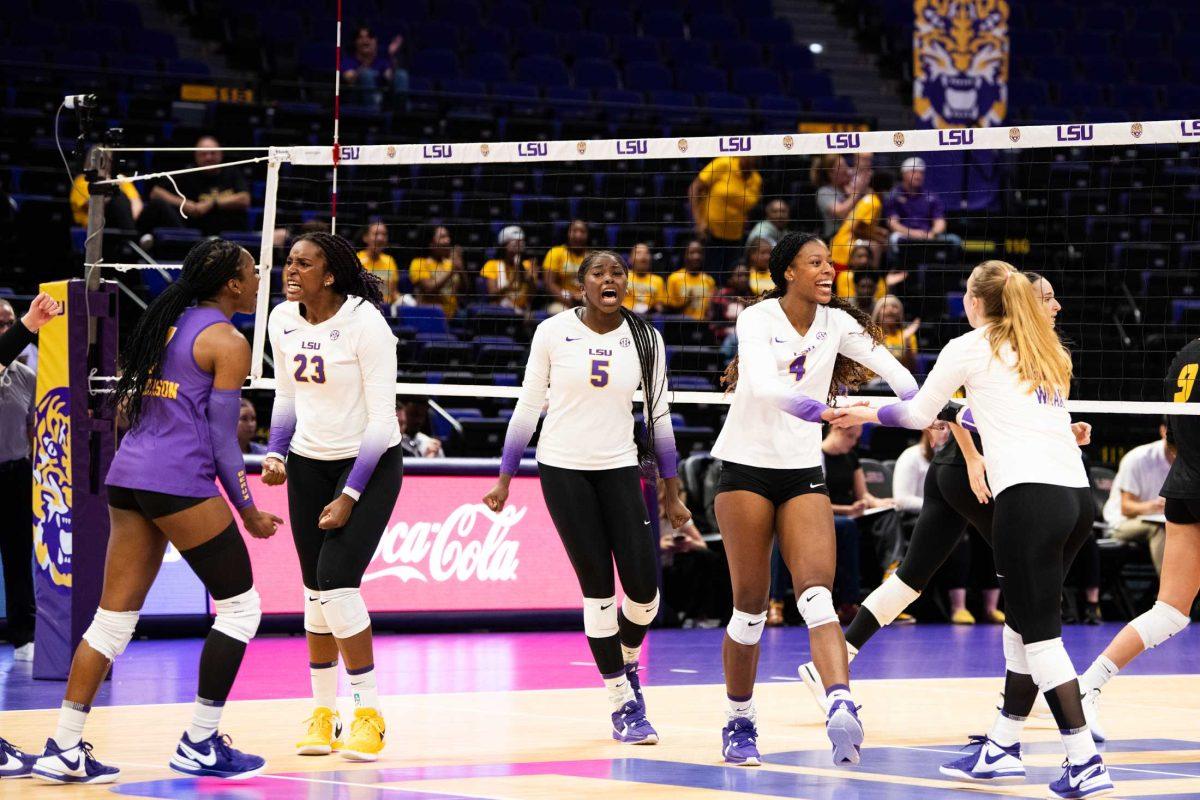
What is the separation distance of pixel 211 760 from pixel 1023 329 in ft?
10.8

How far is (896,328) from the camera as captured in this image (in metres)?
11.6

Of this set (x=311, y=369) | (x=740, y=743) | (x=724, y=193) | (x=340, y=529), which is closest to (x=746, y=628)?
(x=740, y=743)

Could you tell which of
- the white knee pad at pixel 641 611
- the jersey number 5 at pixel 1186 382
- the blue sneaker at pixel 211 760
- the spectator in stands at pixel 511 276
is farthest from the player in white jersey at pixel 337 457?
the spectator in stands at pixel 511 276

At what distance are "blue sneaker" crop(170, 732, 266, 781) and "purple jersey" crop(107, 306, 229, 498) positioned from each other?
2.94 feet

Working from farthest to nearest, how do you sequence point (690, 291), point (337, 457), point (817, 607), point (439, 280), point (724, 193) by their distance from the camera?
point (724, 193)
point (690, 291)
point (439, 280)
point (337, 457)
point (817, 607)

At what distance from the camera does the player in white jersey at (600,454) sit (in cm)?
707

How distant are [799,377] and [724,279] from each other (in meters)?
8.58

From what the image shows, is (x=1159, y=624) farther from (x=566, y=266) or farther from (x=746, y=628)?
(x=566, y=266)

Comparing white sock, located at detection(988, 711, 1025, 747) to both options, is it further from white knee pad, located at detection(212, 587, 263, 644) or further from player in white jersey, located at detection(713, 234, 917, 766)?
white knee pad, located at detection(212, 587, 263, 644)

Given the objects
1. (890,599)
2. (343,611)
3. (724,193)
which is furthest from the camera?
(724,193)

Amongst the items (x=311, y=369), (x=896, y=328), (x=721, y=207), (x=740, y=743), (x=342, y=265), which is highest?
(x=721, y=207)

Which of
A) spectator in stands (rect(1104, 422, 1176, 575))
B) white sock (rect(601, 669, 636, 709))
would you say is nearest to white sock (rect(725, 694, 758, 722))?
white sock (rect(601, 669, 636, 709))

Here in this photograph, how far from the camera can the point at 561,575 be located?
1194 cm

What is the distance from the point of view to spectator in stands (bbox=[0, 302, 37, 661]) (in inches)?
392
